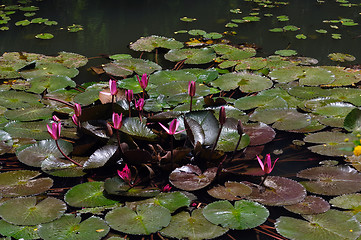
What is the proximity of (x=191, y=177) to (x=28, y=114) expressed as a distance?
136 cm

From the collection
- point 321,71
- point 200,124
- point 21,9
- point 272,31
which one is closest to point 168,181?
point 200,124

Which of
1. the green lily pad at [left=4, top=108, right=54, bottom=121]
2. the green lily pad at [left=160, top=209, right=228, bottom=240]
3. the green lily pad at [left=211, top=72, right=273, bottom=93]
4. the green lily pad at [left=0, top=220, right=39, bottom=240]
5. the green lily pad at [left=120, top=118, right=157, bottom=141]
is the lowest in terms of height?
the green lily pad at [left=0, top=220, right=39, bottom=240]

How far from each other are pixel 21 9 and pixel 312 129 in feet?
15.4

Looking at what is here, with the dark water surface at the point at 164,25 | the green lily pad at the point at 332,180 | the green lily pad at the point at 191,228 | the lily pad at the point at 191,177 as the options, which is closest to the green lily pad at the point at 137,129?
the lily pad at the point at 191,177

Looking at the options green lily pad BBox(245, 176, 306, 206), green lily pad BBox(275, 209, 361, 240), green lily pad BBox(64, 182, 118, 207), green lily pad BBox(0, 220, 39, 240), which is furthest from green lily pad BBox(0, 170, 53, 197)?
green lily pad BBox(275, 209, 361, 240)

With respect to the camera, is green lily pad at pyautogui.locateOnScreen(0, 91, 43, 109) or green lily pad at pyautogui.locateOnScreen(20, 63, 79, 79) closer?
green lily pad at pyautogui.locateOnScreen(0, 91, 43, 109)

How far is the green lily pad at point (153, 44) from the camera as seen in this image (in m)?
4.41

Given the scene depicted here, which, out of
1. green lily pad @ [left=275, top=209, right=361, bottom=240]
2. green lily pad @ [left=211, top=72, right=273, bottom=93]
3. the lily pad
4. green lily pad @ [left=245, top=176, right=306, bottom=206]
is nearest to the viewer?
green lily pad @ [left=275, top=209, right=361, bottom=240]

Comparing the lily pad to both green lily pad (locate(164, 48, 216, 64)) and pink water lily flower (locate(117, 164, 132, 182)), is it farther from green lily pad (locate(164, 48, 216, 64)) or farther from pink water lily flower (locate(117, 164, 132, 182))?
green lily pad (locate(164, 48, 216, 64))

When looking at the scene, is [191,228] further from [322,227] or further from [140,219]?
[322,227]

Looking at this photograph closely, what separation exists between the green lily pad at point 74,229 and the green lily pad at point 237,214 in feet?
1.59

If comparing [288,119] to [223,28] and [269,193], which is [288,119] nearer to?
[269,193]

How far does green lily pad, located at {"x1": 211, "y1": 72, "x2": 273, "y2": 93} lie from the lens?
3381mm

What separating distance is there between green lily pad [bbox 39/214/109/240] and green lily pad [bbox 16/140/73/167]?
544mm
